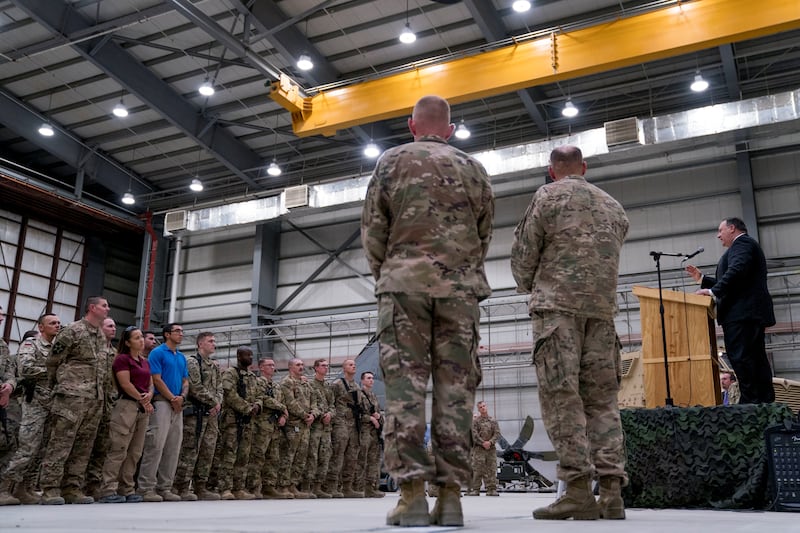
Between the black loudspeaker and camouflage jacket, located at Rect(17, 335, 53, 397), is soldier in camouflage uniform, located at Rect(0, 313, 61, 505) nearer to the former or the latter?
camouflage jacket, located at Rect(17, 335, 53, 397)

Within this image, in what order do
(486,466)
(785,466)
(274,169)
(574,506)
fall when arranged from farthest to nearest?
(274,169) < (486,466) < (785,466) < (574,506)

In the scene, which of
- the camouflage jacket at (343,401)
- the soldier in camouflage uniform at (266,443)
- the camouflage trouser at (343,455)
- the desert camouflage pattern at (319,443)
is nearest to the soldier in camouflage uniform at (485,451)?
the camouflage trouser at (343,455)

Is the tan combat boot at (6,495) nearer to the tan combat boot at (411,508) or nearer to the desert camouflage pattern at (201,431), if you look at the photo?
the desert camouflage pattern at (201,431)

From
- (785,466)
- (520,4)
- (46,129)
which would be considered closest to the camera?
(785,466)

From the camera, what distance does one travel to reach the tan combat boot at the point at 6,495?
5.30 m

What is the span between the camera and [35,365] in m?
5.89

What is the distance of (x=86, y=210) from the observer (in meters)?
18.9

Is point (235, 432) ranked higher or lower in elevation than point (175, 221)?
lower

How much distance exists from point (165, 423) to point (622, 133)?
1052cm

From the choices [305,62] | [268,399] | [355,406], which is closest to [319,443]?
[355,406]

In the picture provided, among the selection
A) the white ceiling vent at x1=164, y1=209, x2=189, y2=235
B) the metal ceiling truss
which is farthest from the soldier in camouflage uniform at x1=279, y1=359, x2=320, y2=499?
the white ceiling vent at x1=164, y1=209, x2=189, y2=235

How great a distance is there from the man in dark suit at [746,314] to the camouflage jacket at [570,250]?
1.68 m

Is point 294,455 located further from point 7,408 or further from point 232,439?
point 7,408

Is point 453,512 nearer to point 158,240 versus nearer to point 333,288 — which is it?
point 333,288
